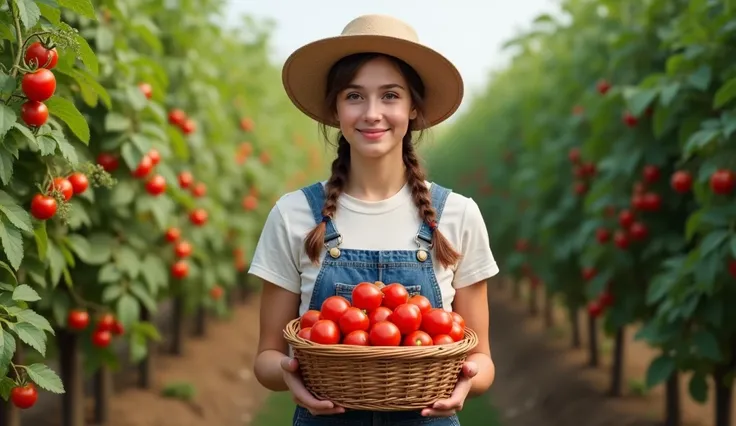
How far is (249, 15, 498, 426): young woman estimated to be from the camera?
2.84 meters

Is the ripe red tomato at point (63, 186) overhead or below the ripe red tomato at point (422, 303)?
overhead

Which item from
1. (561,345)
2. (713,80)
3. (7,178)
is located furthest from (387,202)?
(561,345)

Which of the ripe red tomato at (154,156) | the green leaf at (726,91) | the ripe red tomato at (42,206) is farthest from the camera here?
the ripe red tomato at (154,156)

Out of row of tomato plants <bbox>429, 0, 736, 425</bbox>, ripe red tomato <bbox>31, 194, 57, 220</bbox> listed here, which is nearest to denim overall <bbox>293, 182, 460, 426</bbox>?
ripe red tomato <bbox>31, 194, 57, 220</bbox>

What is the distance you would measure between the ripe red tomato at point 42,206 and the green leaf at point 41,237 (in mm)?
56

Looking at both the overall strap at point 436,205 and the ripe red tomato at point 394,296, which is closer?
the ripe red tomato at point 394,296

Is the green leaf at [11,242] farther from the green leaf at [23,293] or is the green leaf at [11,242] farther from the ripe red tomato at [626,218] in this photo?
the ripe red tomato at [626,218]

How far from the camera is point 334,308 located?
2.65 m

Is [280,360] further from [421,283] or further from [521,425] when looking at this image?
[521,425]

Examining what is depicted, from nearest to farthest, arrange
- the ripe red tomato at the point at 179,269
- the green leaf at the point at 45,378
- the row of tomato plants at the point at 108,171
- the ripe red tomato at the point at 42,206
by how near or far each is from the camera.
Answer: the green leaf at the point at 45,378 < the row of tomato plants at the point at 108,171 < the ripe red tomato at the point at 42,206 < the ripe red tomato at the point at 179,269

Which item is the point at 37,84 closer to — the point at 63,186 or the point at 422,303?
the point at 63,186

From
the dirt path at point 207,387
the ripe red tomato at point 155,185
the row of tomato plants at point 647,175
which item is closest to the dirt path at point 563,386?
the row of tomato plants at point 647,175

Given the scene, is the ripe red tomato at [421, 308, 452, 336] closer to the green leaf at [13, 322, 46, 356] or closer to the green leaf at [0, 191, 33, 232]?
the green leaf at [13, 322, 46, 356]

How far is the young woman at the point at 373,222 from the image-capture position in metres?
2.84
